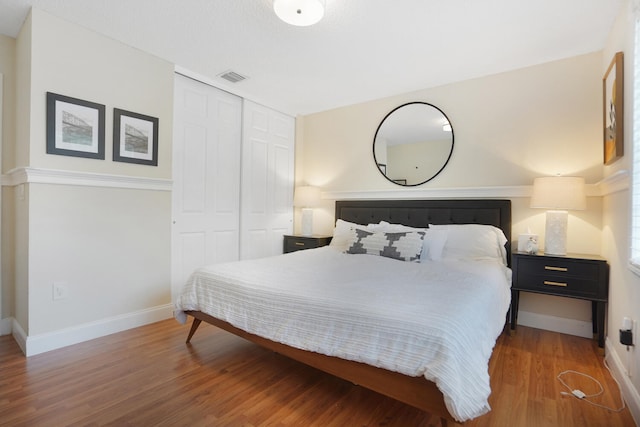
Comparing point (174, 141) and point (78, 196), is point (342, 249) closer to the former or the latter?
point (174, 141)

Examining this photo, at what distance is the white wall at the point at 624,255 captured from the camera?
170 cm

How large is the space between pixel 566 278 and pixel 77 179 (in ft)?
12.9

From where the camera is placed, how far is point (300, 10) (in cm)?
200

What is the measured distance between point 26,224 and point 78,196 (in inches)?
14.5

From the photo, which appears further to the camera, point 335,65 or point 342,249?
point 342,249

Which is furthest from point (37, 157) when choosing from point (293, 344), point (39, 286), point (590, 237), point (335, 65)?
point (590, 237)

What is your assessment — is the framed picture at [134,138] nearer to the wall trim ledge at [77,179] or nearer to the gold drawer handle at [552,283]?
the wall trim ledge at [77,179]

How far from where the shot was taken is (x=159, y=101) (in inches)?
116

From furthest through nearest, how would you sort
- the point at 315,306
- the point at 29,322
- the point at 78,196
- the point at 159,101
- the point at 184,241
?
1. the point at 184,241
2. the point at 159,101
3. the point at 78,196
4. the point at 29,322
5. the point at 315,306

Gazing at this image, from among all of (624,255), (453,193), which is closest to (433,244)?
(453,193)

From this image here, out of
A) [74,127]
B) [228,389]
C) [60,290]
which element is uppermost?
[74,127]

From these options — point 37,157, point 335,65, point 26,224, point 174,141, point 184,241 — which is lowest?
point 184,241

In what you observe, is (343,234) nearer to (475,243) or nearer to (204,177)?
(475,243)

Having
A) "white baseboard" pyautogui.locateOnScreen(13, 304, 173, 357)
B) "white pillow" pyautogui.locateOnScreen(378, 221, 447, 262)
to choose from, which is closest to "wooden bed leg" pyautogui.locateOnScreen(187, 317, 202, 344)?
"white baseboard" pyautogui.locateOnScreen(13, 304, 173, 357)
